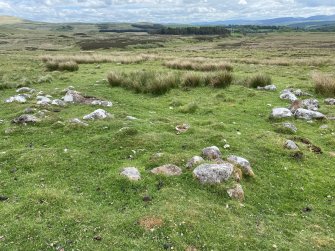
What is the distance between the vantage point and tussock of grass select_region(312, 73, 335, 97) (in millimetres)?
17844

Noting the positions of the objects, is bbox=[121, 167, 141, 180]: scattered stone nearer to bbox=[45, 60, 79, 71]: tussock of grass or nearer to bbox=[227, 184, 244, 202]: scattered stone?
bbox=[227, 184, 244, 202]: scattered stone

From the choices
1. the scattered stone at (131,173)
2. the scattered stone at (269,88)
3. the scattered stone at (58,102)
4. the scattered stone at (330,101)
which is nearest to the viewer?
the scattered stone at (131,173)

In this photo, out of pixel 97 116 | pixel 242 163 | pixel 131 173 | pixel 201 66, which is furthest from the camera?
pixel 201 66

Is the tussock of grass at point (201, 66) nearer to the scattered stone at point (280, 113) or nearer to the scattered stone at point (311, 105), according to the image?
the scattered stone at point (311, 105)

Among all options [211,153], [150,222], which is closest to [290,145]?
[211,153]

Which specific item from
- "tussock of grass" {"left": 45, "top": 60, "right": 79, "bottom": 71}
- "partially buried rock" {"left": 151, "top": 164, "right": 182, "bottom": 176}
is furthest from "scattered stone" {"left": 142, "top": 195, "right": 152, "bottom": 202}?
"tussock of grass" {"left": 45, "top": 60, "right": 79, "bottom": 71}

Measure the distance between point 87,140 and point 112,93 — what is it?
8.15 metres

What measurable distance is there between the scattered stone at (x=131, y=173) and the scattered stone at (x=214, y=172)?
1.46 metres

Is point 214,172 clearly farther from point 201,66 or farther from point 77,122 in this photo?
point 201,66

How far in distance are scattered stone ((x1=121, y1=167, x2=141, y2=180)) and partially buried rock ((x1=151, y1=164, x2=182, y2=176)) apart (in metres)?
0.45

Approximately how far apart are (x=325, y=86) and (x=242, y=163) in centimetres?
1170

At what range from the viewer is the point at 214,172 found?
8.23 m

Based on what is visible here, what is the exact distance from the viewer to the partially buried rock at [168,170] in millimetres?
8680

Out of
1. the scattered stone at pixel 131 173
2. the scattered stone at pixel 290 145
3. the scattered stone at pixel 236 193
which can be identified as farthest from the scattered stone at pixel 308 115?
the scattered stone at pixel 131 173
